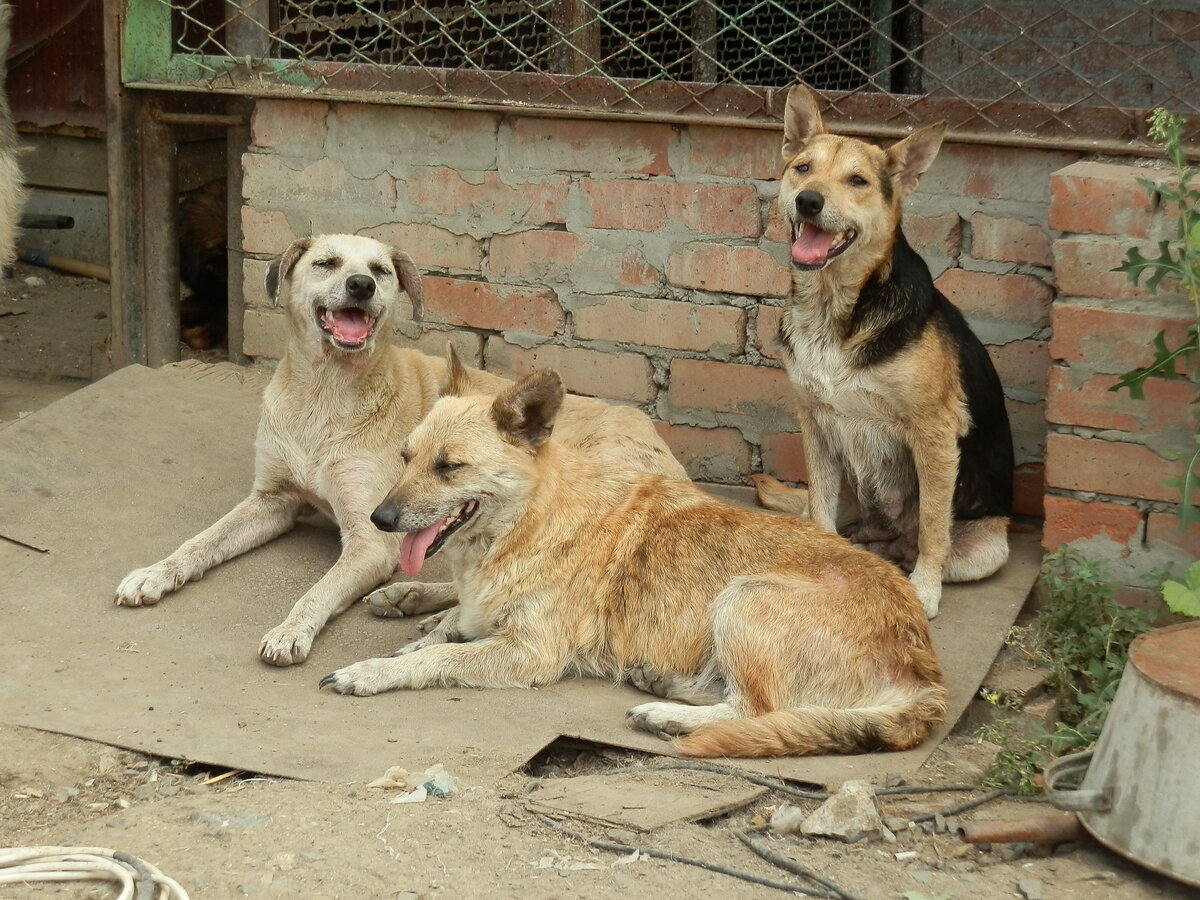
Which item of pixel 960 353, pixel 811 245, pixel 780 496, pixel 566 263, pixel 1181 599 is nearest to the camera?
pixel 1181 599

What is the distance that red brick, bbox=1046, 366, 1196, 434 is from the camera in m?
4.82

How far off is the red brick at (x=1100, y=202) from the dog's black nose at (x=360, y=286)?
2.42 meters

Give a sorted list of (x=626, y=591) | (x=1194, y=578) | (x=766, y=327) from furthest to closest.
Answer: (x=766, y=327) → (x=626, y=591) → (x=1194, y=578)

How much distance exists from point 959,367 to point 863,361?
35 cm

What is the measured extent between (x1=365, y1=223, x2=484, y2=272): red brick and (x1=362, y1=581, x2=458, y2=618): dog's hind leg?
5.72ft

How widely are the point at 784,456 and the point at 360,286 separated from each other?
6.21ft

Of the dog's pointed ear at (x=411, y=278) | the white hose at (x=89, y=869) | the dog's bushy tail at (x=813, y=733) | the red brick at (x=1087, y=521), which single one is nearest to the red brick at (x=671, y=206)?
the dog's pointed ear at (x=411, y=278)

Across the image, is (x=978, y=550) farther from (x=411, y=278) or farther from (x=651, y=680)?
(x=411, y=278)

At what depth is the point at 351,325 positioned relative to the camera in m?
5.26

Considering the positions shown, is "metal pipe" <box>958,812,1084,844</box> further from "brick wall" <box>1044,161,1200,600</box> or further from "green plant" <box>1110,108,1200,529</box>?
"brick wall" <box>1044,161,1200,600</box>

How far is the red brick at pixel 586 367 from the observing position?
6.02 meters

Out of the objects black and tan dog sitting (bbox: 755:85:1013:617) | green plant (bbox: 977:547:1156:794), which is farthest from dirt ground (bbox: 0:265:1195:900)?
black and tan dog sitting (bbox: 755:85:1013:617)

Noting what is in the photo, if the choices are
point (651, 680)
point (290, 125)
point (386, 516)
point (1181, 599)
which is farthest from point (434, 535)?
point (290, 125)

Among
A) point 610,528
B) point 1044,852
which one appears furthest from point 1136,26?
point 1044,852
